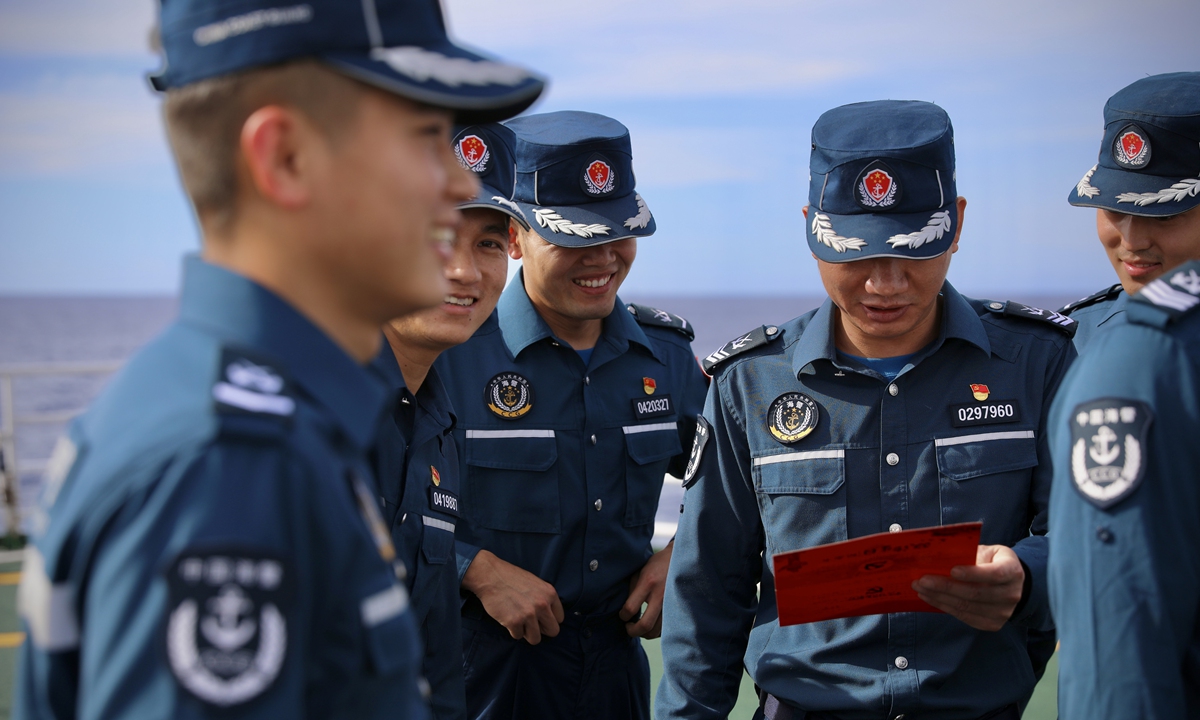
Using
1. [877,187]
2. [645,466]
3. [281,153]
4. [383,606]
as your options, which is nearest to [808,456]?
[877,187]

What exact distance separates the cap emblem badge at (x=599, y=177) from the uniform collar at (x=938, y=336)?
3.01 feet

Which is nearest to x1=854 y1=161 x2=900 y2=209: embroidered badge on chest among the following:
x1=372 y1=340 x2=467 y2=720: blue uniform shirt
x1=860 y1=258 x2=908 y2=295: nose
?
x1=860 y1=258 x2=908 y2=295: nose

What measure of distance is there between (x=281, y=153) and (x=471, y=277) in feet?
5.35

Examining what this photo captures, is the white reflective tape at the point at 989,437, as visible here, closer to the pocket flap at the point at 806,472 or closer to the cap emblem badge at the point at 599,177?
the pocket flap at the point at 806,472

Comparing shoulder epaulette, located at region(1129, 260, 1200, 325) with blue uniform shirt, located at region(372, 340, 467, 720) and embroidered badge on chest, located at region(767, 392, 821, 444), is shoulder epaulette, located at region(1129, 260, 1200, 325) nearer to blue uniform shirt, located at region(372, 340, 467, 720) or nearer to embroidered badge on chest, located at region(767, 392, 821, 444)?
embroidered badge on chest, located at region(767, 392, 821, 444)

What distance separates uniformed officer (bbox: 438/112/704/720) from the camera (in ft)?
9.75

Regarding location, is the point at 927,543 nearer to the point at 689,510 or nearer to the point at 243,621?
the point at 689,510

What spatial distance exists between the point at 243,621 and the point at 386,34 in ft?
2.13

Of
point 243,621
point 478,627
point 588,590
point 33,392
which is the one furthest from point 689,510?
point 33,392

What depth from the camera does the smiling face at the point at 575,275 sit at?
312 cm

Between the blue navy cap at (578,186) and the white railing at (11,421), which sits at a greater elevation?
the blue navy cap at (578,186)

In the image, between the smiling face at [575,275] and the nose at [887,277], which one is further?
the smiling face at [575,275]

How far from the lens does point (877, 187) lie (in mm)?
2336

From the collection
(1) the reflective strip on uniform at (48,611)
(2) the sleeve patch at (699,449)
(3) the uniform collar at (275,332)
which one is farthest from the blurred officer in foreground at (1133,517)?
(1) the reflective strip on uniform at (48,611)
